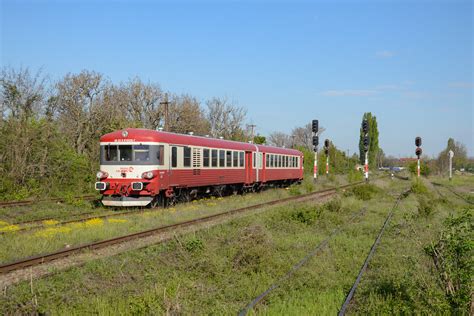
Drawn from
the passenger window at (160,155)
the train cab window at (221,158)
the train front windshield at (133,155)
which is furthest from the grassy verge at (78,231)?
the train cab window at (221,158)

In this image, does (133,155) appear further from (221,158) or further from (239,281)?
(239,281)

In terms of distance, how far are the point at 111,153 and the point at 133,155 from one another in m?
1.02

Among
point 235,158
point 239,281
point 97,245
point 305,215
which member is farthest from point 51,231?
point 235,158

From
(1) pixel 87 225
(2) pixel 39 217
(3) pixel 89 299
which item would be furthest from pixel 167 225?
(3) pixel 89 299

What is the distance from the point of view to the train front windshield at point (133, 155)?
56.8 feet

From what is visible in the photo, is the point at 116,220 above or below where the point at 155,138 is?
below

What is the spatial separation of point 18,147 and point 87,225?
10672mm

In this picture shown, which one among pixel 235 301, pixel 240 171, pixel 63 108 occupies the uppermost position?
pixel 63 108

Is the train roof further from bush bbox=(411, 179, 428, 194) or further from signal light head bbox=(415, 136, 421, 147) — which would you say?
signal light head bbox=(415, 136, 421, 147)

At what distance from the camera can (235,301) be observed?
693 cm

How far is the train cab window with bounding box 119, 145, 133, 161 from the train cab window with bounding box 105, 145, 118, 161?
24 centimetres

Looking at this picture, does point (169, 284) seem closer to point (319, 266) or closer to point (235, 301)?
point (235, 301)

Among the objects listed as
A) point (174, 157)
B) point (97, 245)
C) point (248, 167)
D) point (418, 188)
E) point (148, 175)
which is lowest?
point (97, 245)

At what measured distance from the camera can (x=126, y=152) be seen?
17641mm
